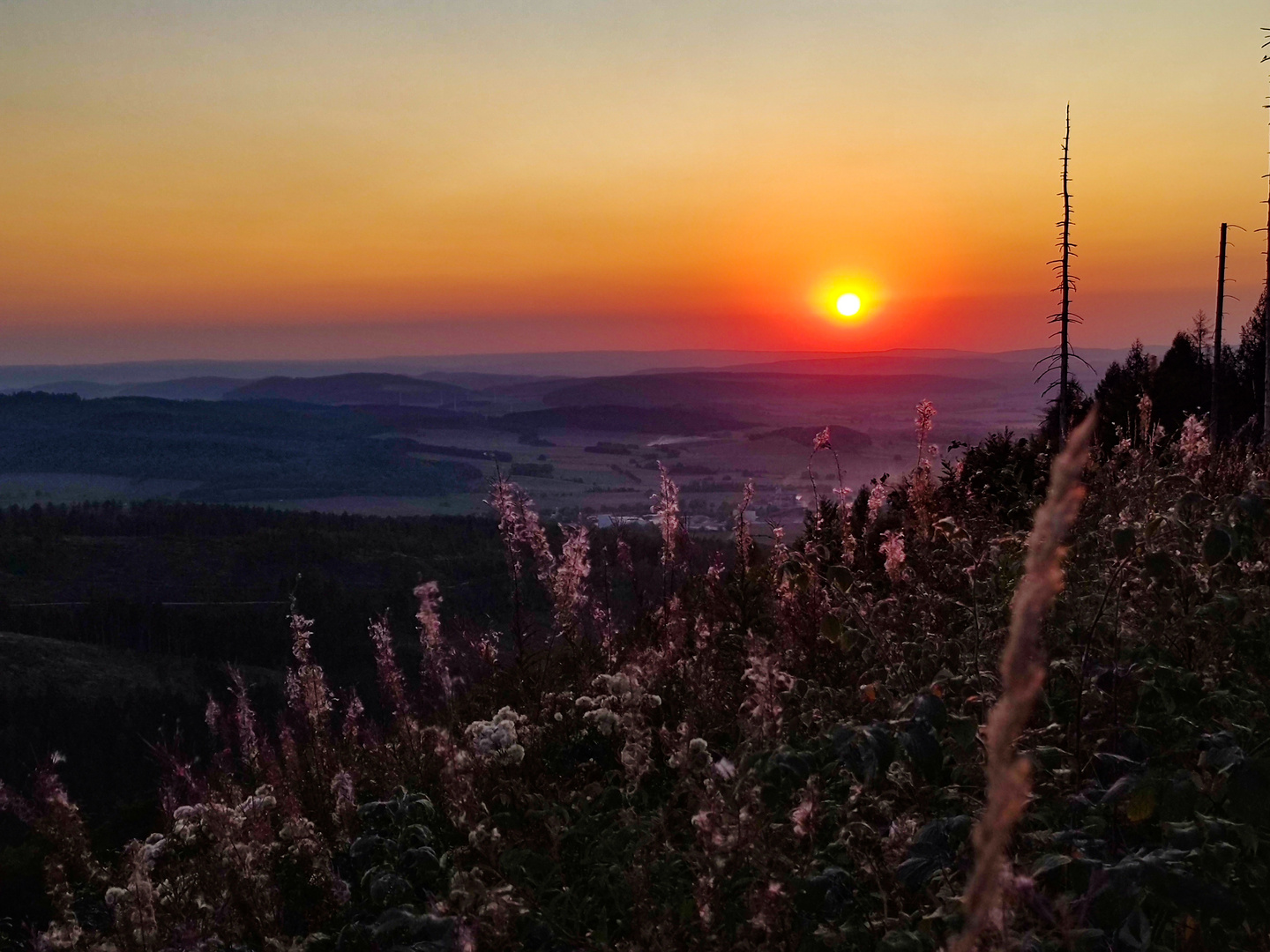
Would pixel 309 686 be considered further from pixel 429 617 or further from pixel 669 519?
pixel 669 519

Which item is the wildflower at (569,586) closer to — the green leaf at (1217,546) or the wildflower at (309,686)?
the wildflower at (309,686)

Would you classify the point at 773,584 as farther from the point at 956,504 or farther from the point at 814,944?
the point at 814,944

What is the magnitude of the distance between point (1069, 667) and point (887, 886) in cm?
80

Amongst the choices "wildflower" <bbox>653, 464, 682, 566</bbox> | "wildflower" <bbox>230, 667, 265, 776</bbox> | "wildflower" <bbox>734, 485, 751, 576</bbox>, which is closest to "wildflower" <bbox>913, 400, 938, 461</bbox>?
"wildflower" <bbox>734, 485, 751, 576</bbox>

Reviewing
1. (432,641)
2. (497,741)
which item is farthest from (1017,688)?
(432,641)

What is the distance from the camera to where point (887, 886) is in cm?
257

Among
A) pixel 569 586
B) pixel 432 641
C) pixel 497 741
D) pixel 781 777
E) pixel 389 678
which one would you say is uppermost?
pixel 781 777

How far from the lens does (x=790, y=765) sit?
2.06m

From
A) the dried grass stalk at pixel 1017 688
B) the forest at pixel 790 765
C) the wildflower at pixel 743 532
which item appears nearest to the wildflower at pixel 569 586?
the forest at pixel 790 765

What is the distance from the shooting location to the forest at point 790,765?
190cm

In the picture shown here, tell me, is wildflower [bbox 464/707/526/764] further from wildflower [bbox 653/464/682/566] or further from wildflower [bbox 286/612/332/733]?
wildflower [bbox 653/464/682/566]

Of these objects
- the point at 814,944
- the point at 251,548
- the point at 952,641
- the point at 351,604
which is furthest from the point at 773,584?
the point at 251,548

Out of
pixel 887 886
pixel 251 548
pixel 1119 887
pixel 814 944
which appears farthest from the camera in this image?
pixel 251 548

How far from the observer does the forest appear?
6.23ft
